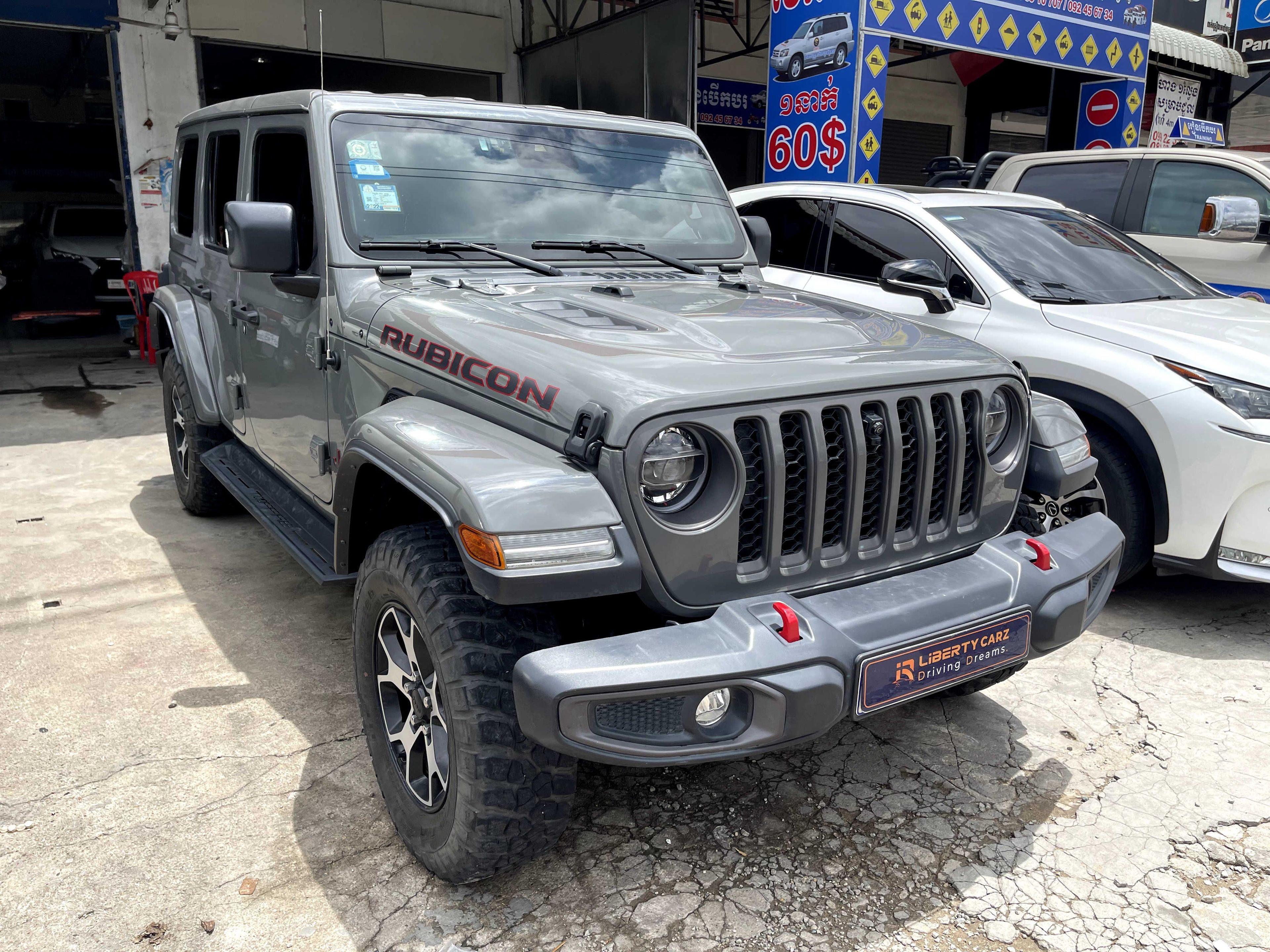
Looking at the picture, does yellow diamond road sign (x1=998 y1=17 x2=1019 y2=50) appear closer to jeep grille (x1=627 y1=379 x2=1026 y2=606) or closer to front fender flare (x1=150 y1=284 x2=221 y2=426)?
front fender flare (x1=150 y1=284 x2=221 y2=426)

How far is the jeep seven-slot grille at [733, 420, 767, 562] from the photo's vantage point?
7.29ft

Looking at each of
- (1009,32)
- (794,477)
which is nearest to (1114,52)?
(1009,32)

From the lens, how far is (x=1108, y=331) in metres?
4.19

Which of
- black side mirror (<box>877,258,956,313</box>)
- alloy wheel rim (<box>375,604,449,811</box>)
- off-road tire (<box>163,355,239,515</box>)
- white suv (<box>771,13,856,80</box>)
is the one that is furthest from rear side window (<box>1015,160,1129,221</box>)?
alloy wheel rim (<box>375,604,449,811</box>)

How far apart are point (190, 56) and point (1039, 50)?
874 centimetres

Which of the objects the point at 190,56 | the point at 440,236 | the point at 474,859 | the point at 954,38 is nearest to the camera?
the point at 474,859

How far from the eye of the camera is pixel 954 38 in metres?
7.93

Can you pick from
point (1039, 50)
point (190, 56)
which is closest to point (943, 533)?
point (1039, 50)

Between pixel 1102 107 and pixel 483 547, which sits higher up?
pixel 1102 107

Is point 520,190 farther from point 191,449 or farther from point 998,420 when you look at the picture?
point 191,449

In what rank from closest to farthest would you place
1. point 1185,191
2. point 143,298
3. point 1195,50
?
point 1185,191
point 143,298
point 1195,50

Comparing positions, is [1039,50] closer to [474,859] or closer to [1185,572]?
[1185,572]

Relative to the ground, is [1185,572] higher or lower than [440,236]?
lower

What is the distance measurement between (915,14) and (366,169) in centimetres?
575
